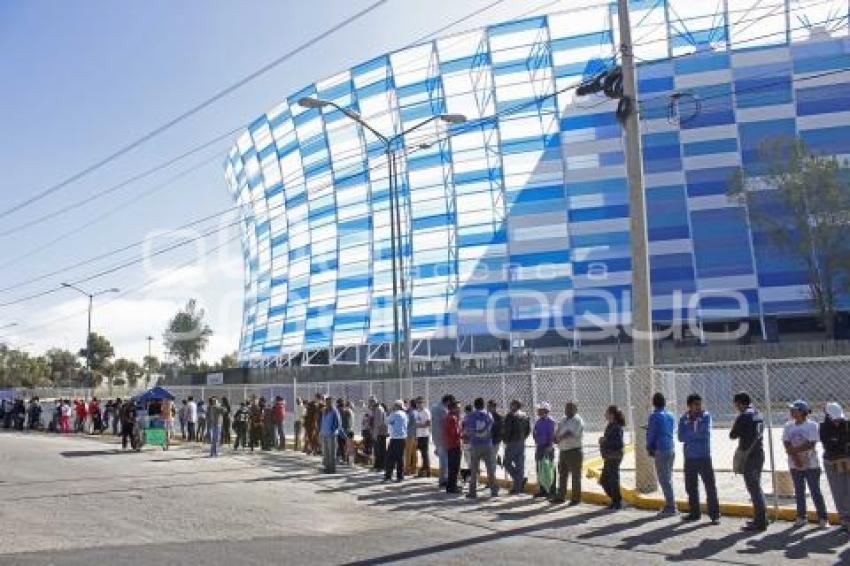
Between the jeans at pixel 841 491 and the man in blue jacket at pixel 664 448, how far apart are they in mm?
2217

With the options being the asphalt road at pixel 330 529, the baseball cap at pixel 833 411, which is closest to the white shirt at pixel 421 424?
the asphalt road at pixel 330 529

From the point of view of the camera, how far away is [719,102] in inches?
2126

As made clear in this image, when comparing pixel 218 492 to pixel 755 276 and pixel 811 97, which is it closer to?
pixel 755 276

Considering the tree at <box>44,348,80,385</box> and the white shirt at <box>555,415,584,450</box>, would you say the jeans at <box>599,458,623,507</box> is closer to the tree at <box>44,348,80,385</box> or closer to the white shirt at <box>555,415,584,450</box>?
the white shirt at <box>555,415,584,450</box>

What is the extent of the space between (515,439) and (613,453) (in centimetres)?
215

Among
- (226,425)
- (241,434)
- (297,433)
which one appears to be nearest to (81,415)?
(226,425)

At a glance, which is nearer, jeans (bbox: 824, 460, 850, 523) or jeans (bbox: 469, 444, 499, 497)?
jeans (bbox: 824, 460, 850, 523)

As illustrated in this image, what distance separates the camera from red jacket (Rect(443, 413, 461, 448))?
49.0 ft

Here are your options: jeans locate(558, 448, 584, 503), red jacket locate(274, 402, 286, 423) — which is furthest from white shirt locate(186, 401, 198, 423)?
jeans locate(558, 448, 584, 503)

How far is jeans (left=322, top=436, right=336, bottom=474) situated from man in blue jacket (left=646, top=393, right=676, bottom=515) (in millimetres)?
8083

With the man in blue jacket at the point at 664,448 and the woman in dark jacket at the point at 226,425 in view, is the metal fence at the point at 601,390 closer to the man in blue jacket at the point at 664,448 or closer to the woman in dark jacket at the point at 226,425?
the woman in dark jacket at the point at 226,425

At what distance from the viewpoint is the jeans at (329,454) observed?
18.2 metres

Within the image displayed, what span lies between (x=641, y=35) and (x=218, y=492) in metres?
46.6

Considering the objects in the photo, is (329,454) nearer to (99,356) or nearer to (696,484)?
(696,484)
